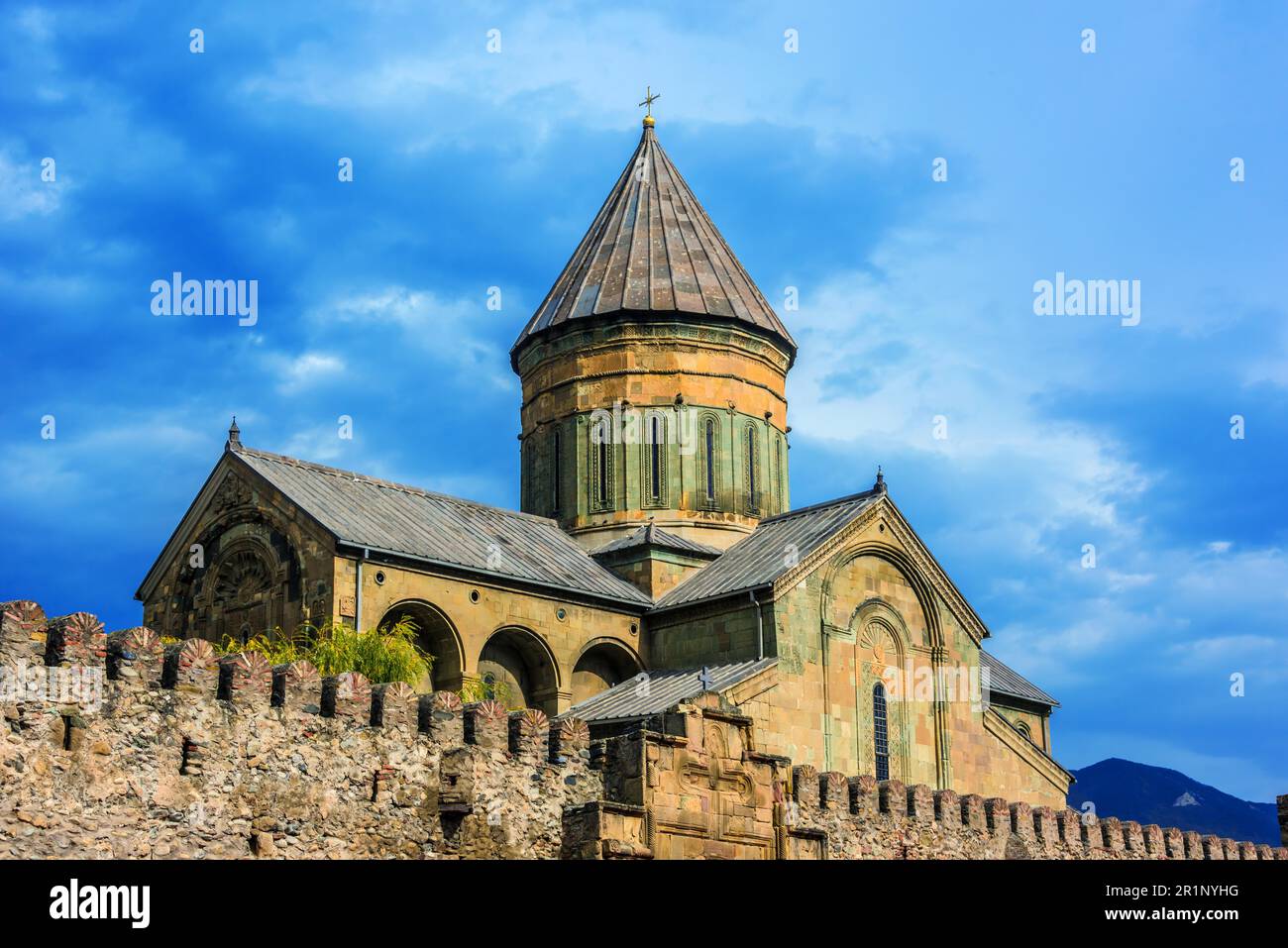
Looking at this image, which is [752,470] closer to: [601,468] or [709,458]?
[709,458]

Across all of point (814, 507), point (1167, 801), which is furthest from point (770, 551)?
point (1167, 801)

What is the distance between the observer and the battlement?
606 inches

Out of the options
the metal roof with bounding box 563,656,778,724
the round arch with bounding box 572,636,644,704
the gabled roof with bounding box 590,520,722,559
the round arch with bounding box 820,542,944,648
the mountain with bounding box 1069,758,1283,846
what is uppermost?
the gabled roof with bounding box 590,520,722,559

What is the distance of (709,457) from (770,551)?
3605 mm

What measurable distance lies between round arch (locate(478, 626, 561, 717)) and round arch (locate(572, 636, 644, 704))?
63 centimetres

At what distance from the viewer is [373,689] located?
59.6 feet

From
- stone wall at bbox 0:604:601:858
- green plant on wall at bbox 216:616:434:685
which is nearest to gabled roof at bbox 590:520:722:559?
green plant on wall at bbox 216:616:434:685

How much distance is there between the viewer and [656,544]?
3192cm

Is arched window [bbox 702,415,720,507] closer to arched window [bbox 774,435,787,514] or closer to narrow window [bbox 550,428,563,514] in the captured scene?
arched window [bbox 774,435,787,514]

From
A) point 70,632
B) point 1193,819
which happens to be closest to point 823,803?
point 70,632

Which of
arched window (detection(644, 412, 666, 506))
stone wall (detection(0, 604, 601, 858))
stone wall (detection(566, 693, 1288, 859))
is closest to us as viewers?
stone wall (detection(0, 604, 601, 858))

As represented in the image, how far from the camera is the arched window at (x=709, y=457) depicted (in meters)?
34.0
